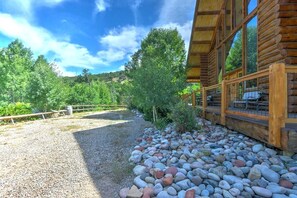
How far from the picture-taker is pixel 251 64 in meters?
7.14

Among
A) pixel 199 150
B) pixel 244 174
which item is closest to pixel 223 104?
pixel 199 150

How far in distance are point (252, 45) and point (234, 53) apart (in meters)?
1.45

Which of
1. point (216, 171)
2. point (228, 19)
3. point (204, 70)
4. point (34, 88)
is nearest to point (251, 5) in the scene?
point (228, 19)

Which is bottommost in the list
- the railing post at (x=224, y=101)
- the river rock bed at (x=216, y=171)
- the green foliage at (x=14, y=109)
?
the river rock bed at (x=216, y=171)

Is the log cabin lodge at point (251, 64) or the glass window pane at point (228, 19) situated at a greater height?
the glass window pane at point (228, 19)

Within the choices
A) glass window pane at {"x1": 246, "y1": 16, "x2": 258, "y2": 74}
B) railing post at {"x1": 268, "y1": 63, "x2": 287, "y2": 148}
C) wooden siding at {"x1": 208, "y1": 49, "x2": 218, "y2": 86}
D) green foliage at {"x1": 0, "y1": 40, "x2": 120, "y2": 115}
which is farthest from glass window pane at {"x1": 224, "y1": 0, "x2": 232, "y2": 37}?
green foliage at {"x1": 0, "y1": 40, "x2": 120, "y2": 115}

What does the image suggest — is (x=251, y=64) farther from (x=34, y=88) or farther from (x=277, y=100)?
(x=34, y=88)

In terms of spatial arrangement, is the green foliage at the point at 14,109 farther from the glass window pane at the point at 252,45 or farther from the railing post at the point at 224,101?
the glass window pane at the point at 252,45

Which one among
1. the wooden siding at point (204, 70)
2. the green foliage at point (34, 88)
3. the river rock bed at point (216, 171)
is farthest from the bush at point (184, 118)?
the green foliage at point (34, 88)

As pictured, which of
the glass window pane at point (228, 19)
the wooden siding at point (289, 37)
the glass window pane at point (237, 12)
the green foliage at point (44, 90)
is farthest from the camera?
the green foliage at point (44, 90)

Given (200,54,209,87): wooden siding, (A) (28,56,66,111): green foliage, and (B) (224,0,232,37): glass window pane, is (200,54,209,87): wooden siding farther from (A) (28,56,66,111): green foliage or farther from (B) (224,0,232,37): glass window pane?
(A) (28,56,66,111): green foliage

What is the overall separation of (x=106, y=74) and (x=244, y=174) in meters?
63.8

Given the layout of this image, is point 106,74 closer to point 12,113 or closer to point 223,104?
point 12,113

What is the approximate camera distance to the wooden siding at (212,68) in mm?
10930
